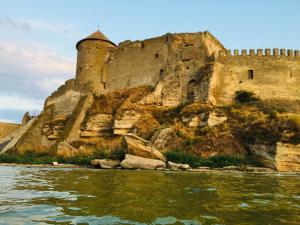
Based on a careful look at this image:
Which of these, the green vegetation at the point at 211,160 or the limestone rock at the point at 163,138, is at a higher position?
Result: the limestone rock at the point at 163,138

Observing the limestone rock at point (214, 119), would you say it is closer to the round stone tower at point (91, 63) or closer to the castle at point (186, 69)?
the castle at point (186, 69)

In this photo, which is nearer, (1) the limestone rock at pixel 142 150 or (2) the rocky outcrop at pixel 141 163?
(2) the rocky outcrop at pixel 141 163

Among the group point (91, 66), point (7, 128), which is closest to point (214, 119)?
point (91, 66)

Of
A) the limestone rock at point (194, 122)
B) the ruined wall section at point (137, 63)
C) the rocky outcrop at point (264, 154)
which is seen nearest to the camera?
the rocky outcrop at point (264, 154)

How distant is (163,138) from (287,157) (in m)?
7.39

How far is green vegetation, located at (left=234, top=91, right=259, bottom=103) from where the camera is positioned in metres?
23.7

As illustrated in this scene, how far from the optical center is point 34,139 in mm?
29047

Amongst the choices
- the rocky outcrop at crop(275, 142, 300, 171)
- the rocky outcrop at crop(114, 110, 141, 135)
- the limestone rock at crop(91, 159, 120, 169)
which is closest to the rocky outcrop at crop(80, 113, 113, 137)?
the rocky outcrop at crop(114, 110, 141, 135)

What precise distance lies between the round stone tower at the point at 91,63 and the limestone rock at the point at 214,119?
1352 cm

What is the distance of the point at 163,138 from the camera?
66.9 feet

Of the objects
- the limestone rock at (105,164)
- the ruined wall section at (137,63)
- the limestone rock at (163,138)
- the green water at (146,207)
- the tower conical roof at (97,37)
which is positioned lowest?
the limestone rock at (105,164)

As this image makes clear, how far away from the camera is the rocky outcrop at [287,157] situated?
16.8 metres

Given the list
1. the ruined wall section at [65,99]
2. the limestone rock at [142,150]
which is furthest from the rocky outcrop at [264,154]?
the ruined wall section at [65,99]

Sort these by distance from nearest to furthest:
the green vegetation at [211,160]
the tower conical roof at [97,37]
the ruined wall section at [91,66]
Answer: the green vegetation at [211,160] → the ruined wall section at [91,66] → the tower conical roof at [97,37]
